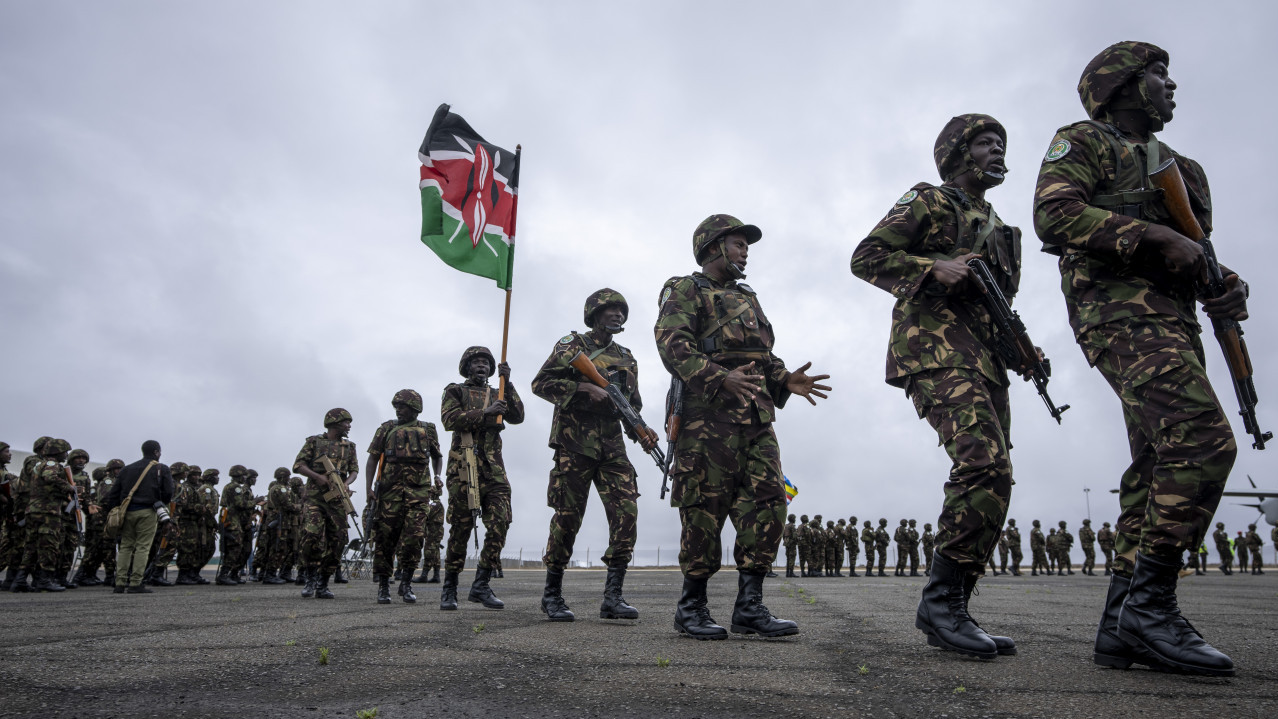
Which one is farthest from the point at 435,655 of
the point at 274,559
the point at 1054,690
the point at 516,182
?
the point at 274,559

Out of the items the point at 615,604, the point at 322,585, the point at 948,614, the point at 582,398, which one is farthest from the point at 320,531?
the point at 948,614

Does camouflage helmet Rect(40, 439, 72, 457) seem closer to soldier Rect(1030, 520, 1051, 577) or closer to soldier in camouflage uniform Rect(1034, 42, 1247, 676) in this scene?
soldier in camouflage uniform Rect(1034, 42, 1247, 676)

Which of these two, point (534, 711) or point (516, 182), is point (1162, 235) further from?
point (516, 182)

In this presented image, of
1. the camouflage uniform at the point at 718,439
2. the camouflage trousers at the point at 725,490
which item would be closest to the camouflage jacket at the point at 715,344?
the camouflage uniform at the point at 718,439

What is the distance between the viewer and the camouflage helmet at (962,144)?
3836mm

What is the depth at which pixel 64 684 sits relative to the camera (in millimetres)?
2656

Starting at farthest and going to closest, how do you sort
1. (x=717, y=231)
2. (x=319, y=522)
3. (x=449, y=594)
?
(x=319, y=522) → (x=449, y=594) → (x=717, y=231)

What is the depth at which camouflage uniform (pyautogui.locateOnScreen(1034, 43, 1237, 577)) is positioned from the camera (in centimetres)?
274

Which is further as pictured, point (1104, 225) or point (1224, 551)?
point (1224, 551)

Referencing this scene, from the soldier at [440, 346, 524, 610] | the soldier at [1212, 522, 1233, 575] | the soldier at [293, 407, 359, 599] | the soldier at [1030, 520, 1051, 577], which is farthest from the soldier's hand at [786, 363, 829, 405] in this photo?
the soldier at [1212, 522, 1233, 575]

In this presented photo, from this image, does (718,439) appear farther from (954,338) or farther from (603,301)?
(603,301)

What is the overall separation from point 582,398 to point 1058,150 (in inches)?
139

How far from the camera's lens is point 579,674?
286cm

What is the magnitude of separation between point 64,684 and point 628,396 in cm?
398
